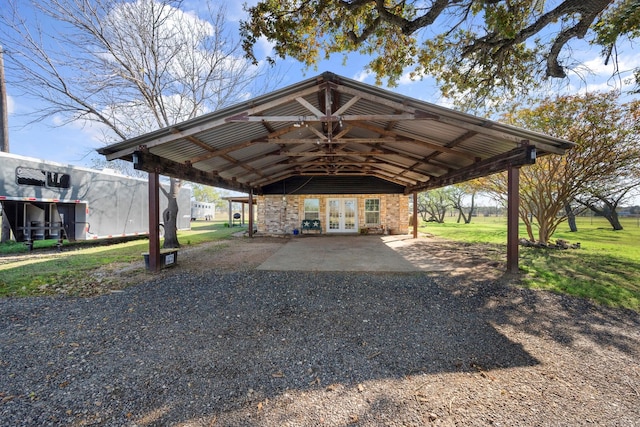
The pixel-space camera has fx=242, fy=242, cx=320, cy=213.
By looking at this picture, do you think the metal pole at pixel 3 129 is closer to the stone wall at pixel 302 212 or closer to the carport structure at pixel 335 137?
the carport structure at pixel 335 137

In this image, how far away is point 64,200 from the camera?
8.22 meters

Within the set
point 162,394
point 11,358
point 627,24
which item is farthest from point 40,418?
point 627,24

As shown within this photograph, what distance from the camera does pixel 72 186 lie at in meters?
8.54

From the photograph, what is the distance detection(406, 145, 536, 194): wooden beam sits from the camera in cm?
489

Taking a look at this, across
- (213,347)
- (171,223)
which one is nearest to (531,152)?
(213,347)

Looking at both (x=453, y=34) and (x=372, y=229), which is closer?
(x=453, y=34)

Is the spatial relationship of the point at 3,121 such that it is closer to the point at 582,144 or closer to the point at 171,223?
the point at 171,223

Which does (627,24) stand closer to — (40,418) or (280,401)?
(280,401)

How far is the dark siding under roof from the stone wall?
275mm

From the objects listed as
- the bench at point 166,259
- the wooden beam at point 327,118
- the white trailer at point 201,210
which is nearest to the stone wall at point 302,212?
the bench at point 166,259

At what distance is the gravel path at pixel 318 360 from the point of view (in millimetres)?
1787

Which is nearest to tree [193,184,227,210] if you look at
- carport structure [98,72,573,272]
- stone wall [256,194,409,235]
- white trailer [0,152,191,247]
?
stone wall [256,194,409,235]

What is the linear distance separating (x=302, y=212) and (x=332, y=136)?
310 inches

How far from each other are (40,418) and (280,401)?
1684 mm
